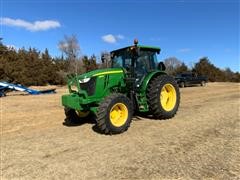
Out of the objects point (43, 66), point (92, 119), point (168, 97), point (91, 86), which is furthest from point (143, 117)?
point (43, 66)

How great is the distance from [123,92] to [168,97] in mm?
1869

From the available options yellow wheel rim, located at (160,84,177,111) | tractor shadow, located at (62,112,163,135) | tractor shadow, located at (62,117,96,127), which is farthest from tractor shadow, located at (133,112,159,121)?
tractor shadow, located at (62,117,96,127)

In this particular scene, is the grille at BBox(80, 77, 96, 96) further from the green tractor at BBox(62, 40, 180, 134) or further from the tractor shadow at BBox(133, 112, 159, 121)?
the tractor shadow at BBox(133, 112, 159, 121)

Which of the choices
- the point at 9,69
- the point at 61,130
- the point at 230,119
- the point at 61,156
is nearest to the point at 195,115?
the point at 230,119

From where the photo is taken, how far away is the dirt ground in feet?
17.8

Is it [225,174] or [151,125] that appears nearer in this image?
[225,174]

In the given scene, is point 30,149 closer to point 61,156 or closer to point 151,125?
point 61,156

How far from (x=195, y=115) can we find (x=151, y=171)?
5.09m

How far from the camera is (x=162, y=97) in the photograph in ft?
33.5

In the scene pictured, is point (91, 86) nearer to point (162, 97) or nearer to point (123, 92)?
point (123, 92)

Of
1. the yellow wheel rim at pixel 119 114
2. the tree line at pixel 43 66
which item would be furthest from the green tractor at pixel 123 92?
the tree line at pixel 43 66

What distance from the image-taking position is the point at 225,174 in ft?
16.6

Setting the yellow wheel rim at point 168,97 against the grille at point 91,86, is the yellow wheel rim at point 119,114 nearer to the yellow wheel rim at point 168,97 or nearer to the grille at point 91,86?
the grille at point 91,86

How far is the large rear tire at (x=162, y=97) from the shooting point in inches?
366
